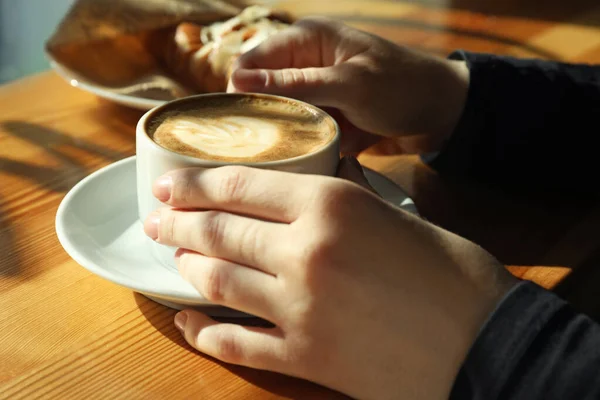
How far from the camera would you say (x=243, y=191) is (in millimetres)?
490

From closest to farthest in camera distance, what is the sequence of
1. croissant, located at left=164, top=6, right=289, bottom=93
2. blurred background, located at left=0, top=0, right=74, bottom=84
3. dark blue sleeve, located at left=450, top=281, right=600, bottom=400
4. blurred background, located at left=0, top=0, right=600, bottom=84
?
dark blue sleeve, located at left=450, top=281, right=600, bottom=400, croissant, located at left=164, top=6, right=289, bottom=93, blurred background, located at left=0, top=0, right=600, bottom=84, blurred background, located at left=0, top=0, right=74, bottom=84

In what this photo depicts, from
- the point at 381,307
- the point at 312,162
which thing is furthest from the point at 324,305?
the point at 312,162

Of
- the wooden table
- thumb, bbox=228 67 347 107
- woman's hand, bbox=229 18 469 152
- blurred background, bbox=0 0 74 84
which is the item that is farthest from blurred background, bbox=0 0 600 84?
blurred background, bbox=0 0 74 84

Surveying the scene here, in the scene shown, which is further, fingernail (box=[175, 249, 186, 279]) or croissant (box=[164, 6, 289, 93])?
croissant (box=[164, 6, 289, 93])

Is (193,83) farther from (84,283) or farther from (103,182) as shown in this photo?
(84,283)

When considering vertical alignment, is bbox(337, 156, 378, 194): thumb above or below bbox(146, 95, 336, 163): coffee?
below

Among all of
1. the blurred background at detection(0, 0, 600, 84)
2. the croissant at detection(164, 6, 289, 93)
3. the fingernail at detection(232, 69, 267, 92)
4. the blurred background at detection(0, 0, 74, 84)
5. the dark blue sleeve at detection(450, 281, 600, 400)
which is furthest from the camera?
the blurred background at detection(0, 0, 74, 84)

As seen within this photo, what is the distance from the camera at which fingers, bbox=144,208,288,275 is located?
1.55 ft

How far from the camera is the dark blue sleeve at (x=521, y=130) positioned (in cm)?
81

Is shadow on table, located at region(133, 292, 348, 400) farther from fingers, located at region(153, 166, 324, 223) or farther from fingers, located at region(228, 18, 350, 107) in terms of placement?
fingers, located at region(228, 18, 350, 107)

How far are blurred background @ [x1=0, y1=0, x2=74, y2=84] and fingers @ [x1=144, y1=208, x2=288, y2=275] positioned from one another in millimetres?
1993

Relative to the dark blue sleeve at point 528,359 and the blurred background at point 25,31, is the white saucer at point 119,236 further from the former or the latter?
the blurred background at point 25,31

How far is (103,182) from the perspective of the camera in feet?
2.23

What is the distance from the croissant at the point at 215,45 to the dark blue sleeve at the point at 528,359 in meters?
0.64
